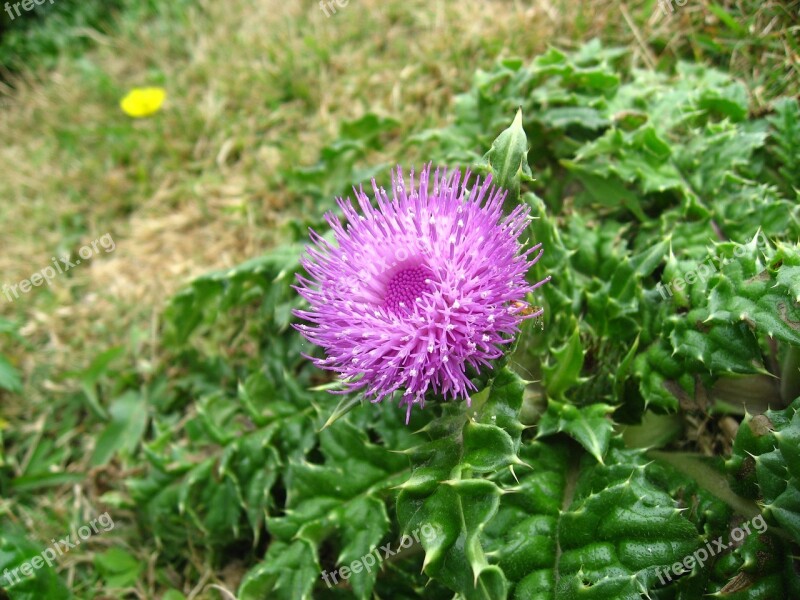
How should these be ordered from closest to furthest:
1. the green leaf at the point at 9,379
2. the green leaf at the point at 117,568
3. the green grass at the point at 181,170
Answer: the green leaf at the point at 117,568
the green grass at the point at 181,170
the green leaf at the point at 9,379

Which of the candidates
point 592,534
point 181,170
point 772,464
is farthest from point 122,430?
point 772,464

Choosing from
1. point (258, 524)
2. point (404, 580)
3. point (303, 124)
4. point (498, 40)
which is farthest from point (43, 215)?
point (404, 580)

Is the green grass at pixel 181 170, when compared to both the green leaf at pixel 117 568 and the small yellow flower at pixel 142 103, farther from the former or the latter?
the small yellow flower at pixel 142 103

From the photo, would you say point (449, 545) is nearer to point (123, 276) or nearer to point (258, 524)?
point (258, 524)

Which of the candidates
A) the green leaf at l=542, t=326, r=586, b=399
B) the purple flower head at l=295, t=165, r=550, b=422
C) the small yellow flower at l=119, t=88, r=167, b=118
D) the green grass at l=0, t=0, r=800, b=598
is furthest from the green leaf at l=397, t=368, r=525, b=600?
the small yellow flower at l=119, t=88, r=167, b=118

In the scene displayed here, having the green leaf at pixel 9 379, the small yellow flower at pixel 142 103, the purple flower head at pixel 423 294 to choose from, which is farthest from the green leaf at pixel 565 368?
the small yellow flower at pixel 142 103

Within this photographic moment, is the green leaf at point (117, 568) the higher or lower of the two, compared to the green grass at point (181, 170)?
lower
